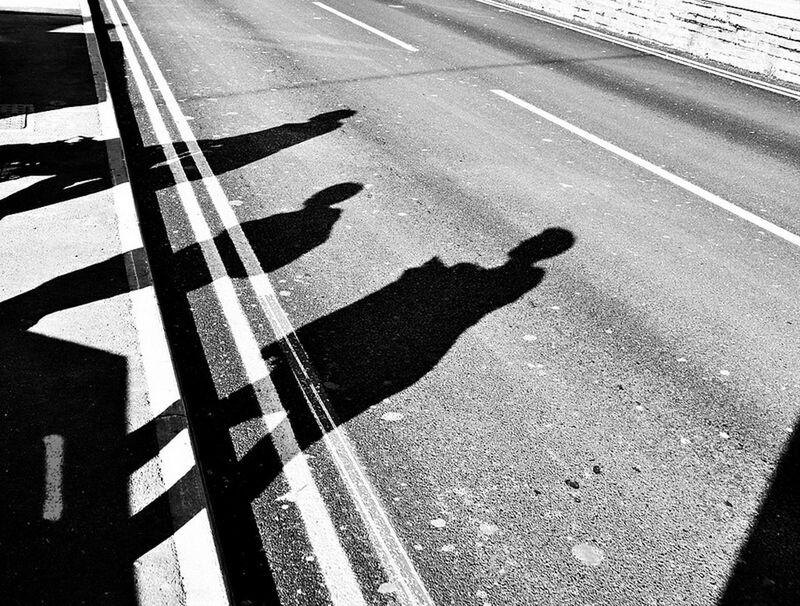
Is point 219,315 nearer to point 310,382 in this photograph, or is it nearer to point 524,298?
point 310,382

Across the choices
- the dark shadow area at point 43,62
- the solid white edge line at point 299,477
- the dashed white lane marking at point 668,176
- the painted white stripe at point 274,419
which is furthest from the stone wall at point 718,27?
the painted white stripe at point 274,419

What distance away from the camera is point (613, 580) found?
11.8 ft

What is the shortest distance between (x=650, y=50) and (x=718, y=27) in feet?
4.34

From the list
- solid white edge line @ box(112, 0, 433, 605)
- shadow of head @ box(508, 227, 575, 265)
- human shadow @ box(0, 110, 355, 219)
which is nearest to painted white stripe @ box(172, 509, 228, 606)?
solid white edge line @ box(112, 0, 433, 605)

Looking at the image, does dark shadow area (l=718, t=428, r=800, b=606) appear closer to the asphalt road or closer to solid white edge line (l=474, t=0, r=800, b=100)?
the asphalt road

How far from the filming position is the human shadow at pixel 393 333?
473 cm

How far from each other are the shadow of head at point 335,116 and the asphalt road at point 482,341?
0.32 ft

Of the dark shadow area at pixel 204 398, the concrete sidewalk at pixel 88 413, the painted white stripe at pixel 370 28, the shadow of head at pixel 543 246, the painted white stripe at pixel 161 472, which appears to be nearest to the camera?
the concrete sidewalk at pixel 88 413

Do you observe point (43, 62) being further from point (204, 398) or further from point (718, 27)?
point (718, 27)

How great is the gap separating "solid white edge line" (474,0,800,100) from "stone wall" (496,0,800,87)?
40 cm

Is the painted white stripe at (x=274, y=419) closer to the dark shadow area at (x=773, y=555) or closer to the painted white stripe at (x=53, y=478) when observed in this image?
the painted white stripe at (x=53, y=478)

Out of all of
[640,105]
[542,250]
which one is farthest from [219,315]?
[640,105]

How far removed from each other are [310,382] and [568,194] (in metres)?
4.27

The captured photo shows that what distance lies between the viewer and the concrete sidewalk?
3453mm
